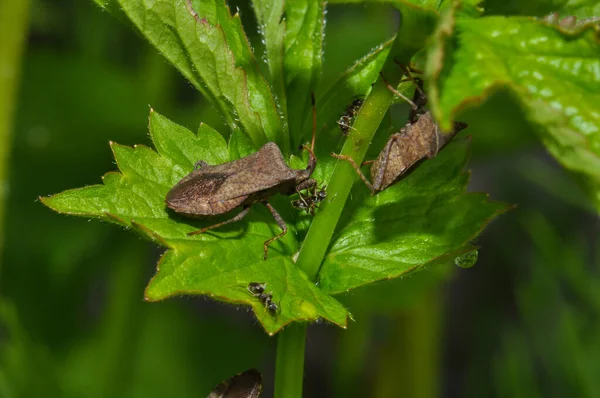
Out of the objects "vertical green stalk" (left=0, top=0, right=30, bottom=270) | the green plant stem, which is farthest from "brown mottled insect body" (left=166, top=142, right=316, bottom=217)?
"vertical green stalk" (left=0, top=0, right=30, bottom=270)

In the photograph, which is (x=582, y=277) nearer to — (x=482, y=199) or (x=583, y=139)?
(x=482, y=199)

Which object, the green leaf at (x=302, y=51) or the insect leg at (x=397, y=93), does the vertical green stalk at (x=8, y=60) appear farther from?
the insect leg at (x=397, y=93)

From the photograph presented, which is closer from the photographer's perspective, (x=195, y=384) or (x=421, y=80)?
(x=421, y=80)

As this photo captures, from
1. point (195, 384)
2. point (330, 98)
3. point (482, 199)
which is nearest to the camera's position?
point (482, 199)

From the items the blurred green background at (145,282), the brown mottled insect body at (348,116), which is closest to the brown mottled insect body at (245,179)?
the brown mottled insect body at (348,116)

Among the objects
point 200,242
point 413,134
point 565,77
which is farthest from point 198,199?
point 565,77

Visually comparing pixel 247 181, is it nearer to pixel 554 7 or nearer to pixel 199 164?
pixel 199 164
